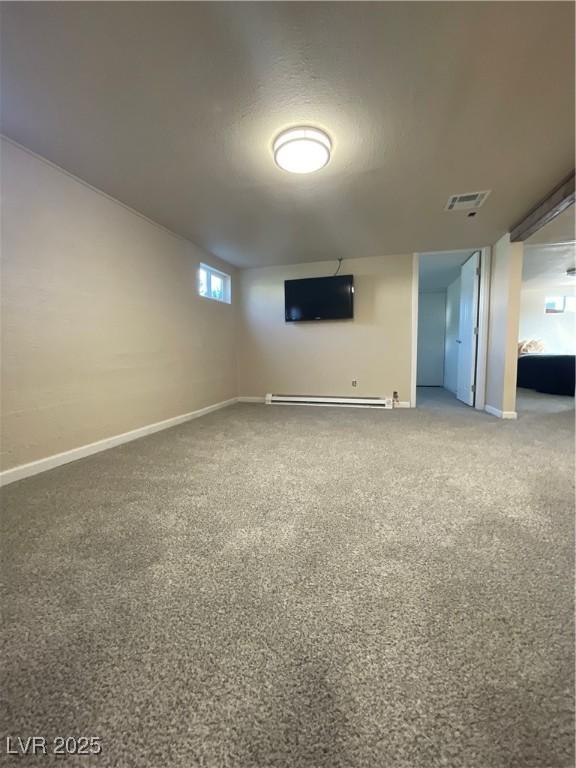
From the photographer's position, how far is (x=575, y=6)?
1.22 m

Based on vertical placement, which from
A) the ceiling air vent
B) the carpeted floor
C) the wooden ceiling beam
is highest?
the ceiling air vent

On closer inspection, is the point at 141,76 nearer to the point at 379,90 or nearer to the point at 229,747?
the point at 379,90

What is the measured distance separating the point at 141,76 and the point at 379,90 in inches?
48.6

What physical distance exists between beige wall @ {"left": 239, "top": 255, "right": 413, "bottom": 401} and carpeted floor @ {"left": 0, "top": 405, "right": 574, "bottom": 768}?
2.76 meters

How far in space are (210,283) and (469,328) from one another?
399 centimetres

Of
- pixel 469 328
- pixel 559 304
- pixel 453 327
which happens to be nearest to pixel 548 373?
pixel 453 327

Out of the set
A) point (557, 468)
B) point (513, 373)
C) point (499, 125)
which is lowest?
point (557, 468)

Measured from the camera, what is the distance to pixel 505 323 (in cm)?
356

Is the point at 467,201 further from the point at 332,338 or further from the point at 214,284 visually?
the point at 214,284

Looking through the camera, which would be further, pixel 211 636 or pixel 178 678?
pixel 211 636

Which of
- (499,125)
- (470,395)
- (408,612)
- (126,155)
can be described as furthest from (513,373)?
(126,155)

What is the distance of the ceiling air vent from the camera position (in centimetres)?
265

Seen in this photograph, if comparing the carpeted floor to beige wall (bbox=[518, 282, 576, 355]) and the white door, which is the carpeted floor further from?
beige wall (bbox=[518, 282, 576, 355])

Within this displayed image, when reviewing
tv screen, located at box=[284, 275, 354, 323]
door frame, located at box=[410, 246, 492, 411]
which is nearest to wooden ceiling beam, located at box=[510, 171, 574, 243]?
Answer: door frame, located at box=[410, 246, 492, 411]
